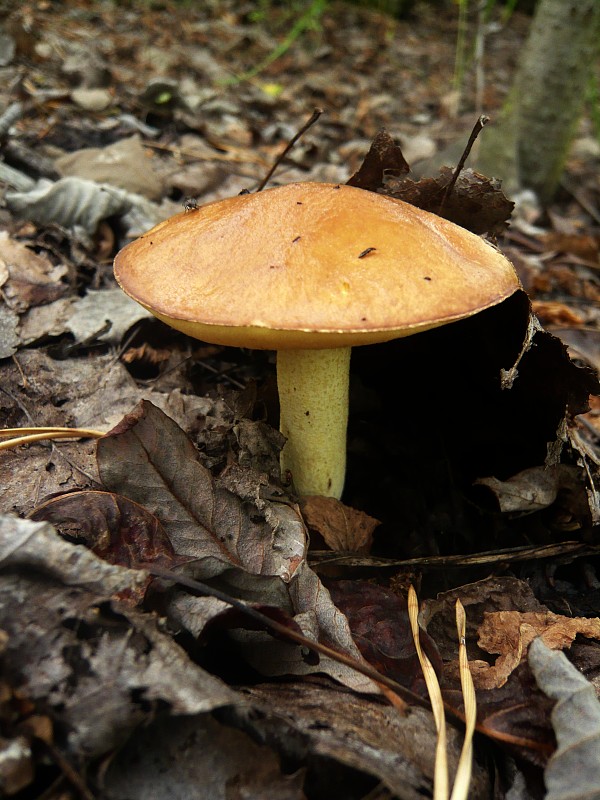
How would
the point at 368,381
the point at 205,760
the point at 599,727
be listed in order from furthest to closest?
the point at 368,381 → the point at 599,727 → the point at 205,760

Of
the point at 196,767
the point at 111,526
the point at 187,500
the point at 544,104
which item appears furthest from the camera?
the point at 544,104

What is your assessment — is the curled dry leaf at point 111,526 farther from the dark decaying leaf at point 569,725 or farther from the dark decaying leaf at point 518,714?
the dark decaying leaf at point 569,725

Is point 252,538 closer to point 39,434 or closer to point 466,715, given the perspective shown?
point 466,715

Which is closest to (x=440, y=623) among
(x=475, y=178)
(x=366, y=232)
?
(x=366, y=232)

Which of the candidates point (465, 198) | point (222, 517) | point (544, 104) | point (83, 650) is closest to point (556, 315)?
point (465, 198)

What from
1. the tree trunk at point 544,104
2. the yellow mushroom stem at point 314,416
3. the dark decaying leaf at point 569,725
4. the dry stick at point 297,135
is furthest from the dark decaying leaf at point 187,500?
the tree trunk at point 544,104

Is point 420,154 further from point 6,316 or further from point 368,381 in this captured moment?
point 6,316
